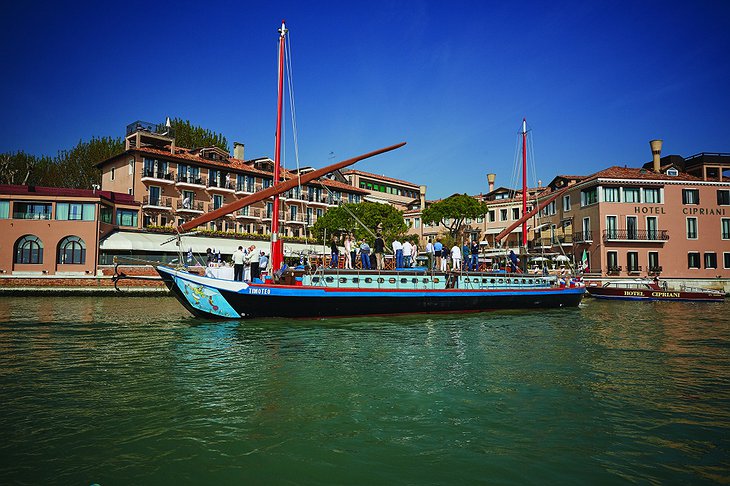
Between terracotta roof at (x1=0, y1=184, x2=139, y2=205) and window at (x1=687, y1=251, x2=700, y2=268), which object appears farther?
window at (x1=687, y1=251, x2=700, y2=268)

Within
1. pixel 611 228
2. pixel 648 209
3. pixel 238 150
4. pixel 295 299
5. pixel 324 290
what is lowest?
pixel 295 299

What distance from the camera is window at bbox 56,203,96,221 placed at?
4288cm

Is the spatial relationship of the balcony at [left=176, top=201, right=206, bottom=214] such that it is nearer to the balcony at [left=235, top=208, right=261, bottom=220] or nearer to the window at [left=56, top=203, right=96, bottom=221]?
the balcony at [left=235, top=208, right=261, bottom=220]

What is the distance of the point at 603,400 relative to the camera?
8.27 meters

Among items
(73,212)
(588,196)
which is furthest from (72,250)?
(588,196)

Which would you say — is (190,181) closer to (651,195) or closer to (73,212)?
(73,212)

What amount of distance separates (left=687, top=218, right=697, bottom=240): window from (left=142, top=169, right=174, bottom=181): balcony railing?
55.8 metres

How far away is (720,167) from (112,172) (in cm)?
→ 6850

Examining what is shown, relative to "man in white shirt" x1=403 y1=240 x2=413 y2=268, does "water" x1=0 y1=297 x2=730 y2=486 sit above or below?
below

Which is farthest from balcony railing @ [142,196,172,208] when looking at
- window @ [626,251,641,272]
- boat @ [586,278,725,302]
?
window @ [626,251,641,272]

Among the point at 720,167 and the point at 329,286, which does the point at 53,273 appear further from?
the point at 720,167

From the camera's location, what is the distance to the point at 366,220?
53.2 meters

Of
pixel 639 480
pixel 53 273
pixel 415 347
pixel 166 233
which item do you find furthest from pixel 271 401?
pixel 166 233

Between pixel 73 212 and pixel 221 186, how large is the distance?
58.6 feet
